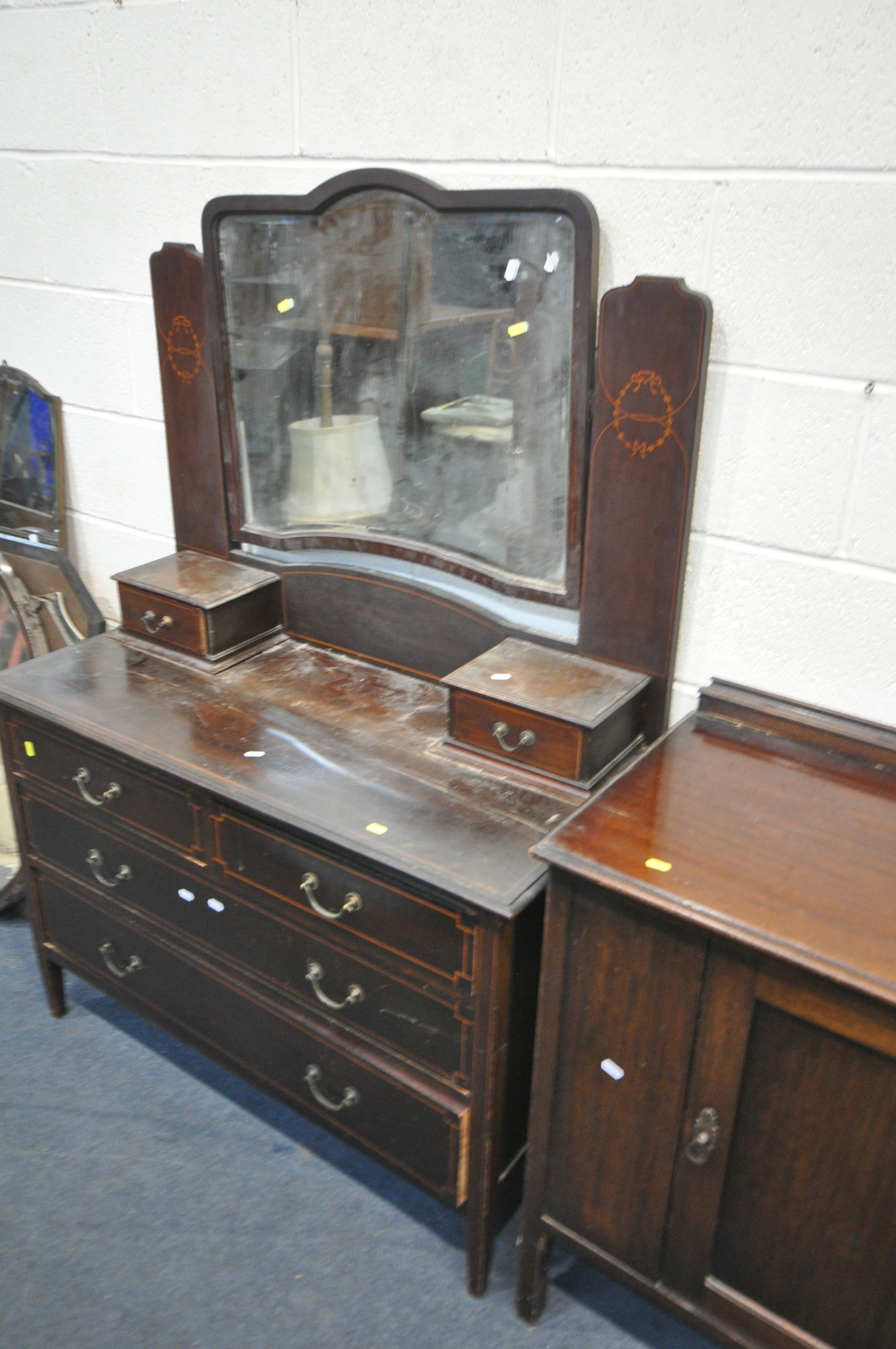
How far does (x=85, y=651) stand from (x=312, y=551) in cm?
45

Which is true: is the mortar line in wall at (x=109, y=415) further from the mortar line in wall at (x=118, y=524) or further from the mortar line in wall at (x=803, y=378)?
the mortar line in wall at (x=803, y=378)

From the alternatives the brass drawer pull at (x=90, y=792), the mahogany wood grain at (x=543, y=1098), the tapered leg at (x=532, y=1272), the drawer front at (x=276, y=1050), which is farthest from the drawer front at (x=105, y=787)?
the tapered leg at (x=532, y=1272)

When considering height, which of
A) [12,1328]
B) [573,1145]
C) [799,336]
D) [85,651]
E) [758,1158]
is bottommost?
[12,1328]

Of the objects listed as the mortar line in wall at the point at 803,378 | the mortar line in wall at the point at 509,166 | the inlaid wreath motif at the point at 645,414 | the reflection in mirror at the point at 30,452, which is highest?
the mortar line in wall at the point at 509,166

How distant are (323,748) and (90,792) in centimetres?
48

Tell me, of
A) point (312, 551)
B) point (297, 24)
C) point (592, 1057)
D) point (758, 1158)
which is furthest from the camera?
point (312, 551)

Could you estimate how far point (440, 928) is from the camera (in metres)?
1.35

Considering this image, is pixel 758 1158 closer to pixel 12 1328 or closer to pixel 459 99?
pixel 12 1328

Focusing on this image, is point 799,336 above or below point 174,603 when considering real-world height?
above

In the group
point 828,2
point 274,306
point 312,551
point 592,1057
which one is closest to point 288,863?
point 592,1057

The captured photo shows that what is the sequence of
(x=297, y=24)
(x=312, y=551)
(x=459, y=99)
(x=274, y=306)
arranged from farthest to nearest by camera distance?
(x=312, y=551), (x=274, y=306), (x=297, y=24), (x=459, y=99)

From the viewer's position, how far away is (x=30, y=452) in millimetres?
2314

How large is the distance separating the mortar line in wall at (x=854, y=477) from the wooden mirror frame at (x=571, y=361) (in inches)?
14.2

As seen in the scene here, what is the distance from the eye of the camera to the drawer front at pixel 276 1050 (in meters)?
1.49
